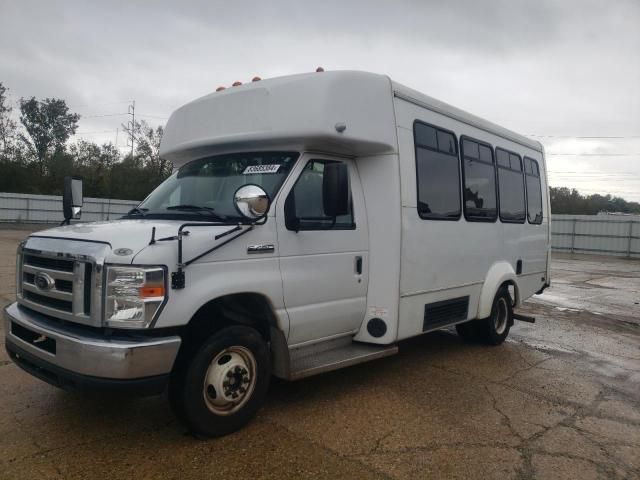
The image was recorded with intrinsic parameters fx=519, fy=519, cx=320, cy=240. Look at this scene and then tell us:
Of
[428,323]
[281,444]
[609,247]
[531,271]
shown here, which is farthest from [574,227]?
[281,444]

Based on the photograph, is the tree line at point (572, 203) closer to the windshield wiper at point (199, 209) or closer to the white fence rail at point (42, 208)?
the white fence rail at point (42, 208)

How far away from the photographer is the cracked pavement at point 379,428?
362cm

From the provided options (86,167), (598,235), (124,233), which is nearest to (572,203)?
(598,235)

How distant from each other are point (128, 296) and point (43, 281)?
885 millimetres

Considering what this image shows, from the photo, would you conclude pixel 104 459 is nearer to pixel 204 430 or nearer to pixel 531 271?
pixel 204 430

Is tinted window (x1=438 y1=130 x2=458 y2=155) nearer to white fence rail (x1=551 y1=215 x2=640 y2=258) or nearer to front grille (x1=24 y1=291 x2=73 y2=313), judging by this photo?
front grille (x1=24 y1=291 x2=73 y2=313)

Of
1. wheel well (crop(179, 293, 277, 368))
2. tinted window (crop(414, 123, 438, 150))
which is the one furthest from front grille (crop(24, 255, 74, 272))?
tinted window (crop(414, 123, 438, 150))

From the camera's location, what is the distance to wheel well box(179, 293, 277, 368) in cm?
387

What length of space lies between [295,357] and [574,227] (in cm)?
3011

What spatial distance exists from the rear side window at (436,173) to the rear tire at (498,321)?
1.78m

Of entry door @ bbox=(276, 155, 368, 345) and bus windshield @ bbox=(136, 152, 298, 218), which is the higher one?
bus windshield @ bbox=(136, 152, 298, 218)

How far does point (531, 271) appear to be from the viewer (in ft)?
A: 26.9

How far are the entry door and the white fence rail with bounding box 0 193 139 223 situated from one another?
27951 millimetres

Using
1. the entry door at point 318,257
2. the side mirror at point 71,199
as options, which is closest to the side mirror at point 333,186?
the entry door at point 318,257
